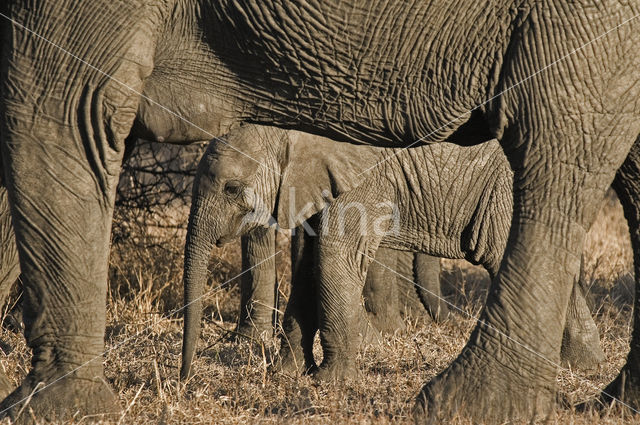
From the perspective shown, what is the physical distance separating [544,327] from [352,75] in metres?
1.08

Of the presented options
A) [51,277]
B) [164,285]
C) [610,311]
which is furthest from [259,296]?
[51,277]

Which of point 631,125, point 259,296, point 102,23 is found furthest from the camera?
point 259,296

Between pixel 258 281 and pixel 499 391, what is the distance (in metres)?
3.05

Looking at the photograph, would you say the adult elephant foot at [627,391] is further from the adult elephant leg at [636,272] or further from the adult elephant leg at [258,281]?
the adult elephant leg at [258,281]

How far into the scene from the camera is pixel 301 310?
5.51 metres

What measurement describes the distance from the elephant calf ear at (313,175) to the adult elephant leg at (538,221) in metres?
2.06

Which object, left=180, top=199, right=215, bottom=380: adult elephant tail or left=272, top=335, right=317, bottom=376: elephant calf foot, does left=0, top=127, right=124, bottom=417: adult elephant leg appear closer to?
left=180, top=199, right=215, bottom=380: adult elephant tail

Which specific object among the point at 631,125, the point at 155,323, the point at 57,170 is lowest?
the point at 155,323

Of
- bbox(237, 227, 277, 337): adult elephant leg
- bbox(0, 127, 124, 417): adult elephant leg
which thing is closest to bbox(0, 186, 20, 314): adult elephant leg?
bbox(0, 127, 124, 417): adult elephant leg

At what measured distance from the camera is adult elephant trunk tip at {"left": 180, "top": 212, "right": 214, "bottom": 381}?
15.3 feet

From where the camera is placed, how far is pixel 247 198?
5.46 m

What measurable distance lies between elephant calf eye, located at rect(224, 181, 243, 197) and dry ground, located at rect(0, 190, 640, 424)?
0.74 m

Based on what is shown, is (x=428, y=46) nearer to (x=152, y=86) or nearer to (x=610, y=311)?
(x=152, y=86)

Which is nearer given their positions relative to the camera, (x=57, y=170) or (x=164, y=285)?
(x=57, y=170)
